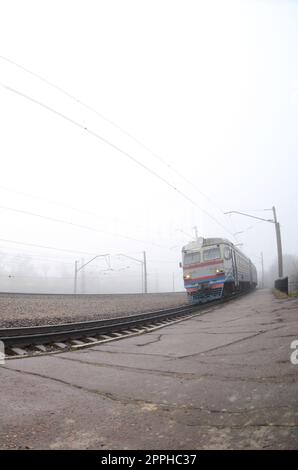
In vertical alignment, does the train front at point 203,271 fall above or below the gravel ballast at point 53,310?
above

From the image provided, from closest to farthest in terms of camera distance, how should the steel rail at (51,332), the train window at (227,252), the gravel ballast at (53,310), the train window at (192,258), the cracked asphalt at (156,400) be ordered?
the cracked asphalt at (156,400)
the steel rail at (51,332)
the gravel ballast at (53,310)
the train window at (227,252)
the train window at (192,258)

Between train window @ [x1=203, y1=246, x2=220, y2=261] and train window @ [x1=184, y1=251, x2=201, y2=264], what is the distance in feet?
1.72

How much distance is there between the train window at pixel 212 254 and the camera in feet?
63.7

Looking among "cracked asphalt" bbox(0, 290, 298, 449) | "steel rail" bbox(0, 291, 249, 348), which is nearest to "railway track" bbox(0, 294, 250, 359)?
"steel rail" bbox(0, 291, 249, 348)

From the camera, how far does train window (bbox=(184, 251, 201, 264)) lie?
20.1 meters

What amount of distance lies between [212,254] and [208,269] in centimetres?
99

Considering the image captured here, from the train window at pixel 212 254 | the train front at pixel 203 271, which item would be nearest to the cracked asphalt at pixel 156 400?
the train front at pixel 203 271

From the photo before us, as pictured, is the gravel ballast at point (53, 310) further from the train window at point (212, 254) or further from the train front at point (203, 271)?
the train window at point (212, 254)

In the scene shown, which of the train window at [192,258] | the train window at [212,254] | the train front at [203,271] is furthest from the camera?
the train window at [192,258]

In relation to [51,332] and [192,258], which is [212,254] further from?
[51,332]

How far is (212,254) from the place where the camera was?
19562 millimetres

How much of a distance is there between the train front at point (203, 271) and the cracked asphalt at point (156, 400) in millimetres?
13601

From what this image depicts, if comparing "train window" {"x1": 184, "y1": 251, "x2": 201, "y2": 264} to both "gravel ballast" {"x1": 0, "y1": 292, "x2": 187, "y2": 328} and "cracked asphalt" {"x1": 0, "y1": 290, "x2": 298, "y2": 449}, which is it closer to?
"gravel ballast" {"x1": 0, "y1": 292, "x2": 187, "y2": 328}

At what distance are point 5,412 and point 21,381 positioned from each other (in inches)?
43.2
